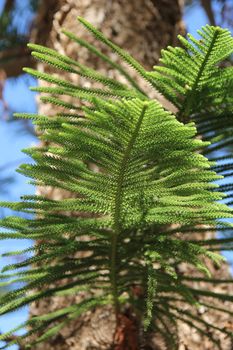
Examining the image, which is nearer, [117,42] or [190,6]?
[117,42]

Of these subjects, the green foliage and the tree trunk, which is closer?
the green foliage

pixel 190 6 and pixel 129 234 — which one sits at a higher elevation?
pixel 190 6

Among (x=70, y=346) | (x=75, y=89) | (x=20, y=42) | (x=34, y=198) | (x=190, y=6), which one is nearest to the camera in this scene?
(x=34, y=198)

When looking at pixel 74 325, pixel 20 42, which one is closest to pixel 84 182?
pixel 74 325

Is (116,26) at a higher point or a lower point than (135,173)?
higher

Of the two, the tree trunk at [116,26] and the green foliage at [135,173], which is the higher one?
the tree trunk at [116,26]

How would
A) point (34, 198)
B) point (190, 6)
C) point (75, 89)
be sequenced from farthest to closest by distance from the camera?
1. point (190, 6)
2. point (75, 89)
3. point (34, 198)

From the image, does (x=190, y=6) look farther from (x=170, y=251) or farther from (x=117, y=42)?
(x=170, y=251)

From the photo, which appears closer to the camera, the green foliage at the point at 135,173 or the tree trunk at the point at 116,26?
the green foliage at the point at 135,173

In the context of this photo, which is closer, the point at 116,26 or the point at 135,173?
the point at 135,173

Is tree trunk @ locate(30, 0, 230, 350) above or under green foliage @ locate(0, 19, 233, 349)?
above

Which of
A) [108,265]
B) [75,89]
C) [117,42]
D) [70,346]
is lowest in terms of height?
[70,346]
